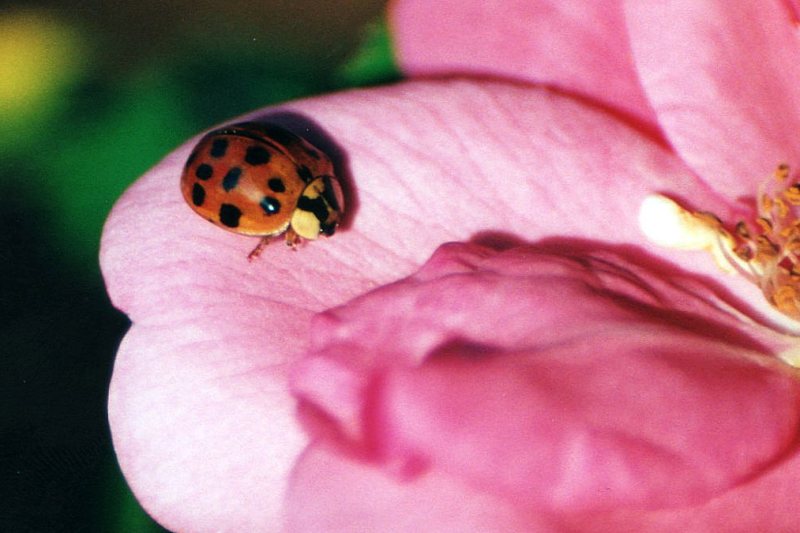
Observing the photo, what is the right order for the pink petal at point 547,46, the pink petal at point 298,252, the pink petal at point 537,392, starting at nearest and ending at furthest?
the pink petal at point 537,392 < the pink petal at point 298,252 < the pink petal at point 547,46

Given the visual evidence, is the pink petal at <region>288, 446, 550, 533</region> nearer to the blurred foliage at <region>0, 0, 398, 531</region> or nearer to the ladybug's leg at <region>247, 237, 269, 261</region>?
the ladybug's leg at <region>247, 237, 269, 261</region>

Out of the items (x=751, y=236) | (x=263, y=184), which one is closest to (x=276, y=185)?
(x=263, y=184)

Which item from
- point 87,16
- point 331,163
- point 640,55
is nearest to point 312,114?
point 331,163

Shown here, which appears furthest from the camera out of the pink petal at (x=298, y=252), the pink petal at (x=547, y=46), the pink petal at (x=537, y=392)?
the pink petal at (x=547, y=46)

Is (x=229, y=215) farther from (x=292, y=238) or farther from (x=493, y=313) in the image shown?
(x=493, y=313)

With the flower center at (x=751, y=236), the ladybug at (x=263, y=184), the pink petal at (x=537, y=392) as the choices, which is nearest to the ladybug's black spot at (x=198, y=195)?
the ladybug at (x=263, y=184)

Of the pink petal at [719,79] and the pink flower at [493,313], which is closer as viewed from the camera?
the pink flower at [493,313]

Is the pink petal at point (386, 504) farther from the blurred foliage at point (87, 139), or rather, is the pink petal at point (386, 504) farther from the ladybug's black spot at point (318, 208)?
the blurred foliage at point (87, 139)
